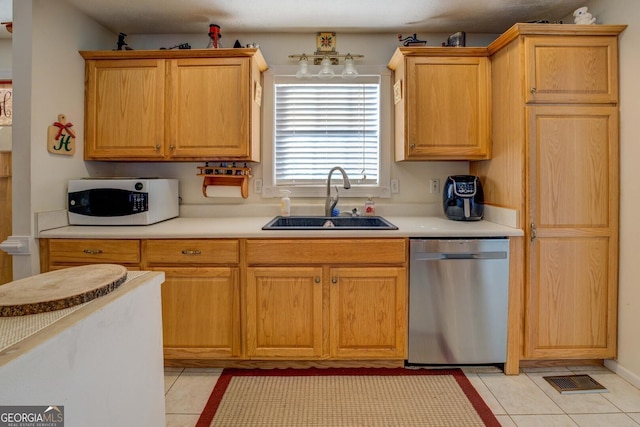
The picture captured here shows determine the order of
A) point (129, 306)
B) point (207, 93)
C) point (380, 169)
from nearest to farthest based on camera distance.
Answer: point (129, 306), point (207, 93), point (380, 169)

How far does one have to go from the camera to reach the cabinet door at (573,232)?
2.09 metres

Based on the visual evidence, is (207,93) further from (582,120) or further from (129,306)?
(582,120)

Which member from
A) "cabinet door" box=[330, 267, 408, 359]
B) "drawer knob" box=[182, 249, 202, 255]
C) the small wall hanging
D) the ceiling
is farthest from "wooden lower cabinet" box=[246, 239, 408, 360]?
the ceiling

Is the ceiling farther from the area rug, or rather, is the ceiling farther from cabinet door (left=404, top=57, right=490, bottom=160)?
the area rug

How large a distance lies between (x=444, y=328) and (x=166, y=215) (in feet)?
6.43

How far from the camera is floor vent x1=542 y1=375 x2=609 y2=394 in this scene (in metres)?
1.97

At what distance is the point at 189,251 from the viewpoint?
6.83 feet

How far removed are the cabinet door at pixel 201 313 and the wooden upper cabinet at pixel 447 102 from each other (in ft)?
4.89

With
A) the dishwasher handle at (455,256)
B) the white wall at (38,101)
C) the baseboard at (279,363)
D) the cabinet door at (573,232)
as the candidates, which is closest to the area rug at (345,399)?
the baseboard at (279,363)

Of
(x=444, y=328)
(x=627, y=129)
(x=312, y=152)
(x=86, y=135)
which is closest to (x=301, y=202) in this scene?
(x=312, y=152)

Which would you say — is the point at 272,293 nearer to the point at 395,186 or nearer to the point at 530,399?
the point at 395,186

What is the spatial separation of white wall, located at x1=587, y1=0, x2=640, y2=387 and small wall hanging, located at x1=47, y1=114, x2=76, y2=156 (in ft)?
10.9

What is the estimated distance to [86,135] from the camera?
8.04ft

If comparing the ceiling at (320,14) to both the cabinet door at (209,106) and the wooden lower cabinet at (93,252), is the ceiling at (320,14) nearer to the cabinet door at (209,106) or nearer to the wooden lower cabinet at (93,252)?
the cabinet door at (209,106)
